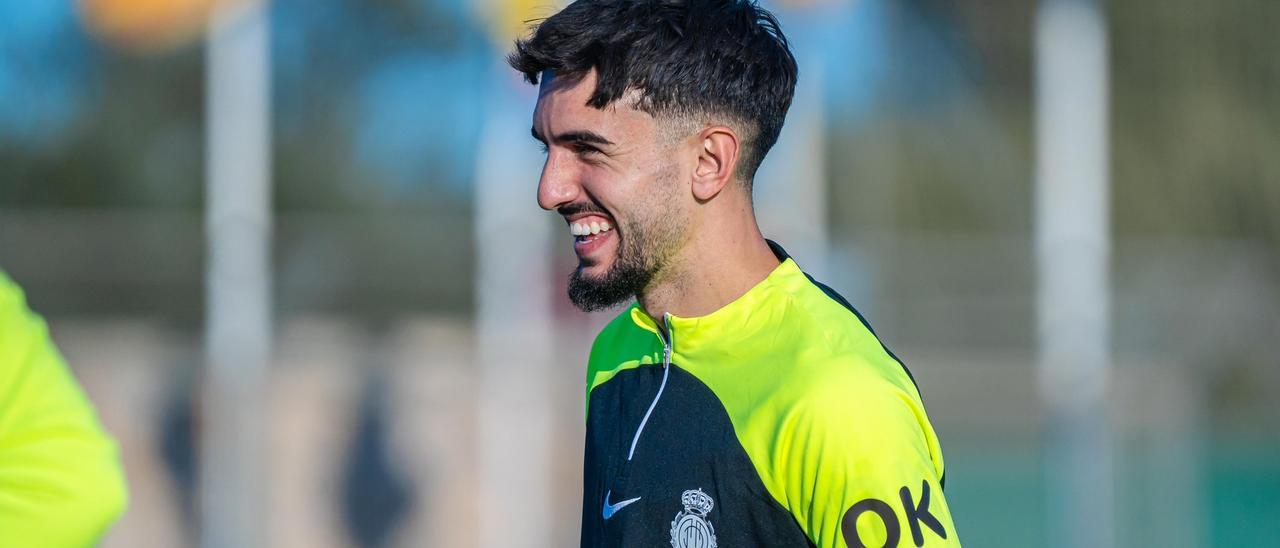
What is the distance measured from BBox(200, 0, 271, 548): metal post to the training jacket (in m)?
4.07

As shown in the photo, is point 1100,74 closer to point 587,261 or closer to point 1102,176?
point 1102,176

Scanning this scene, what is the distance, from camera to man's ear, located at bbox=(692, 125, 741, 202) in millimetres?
1938

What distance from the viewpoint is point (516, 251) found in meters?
5.98

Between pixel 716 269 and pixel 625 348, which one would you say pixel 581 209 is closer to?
pixel 716 269

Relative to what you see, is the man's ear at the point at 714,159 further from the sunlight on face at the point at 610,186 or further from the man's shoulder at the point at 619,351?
the man's shoulder at the point at 619,351

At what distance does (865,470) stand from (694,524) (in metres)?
0.32

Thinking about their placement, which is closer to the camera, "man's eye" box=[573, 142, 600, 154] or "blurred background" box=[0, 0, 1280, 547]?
"man's eye" box=[573, 142, 600, 154]

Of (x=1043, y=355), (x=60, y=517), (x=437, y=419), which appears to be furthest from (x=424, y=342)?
(x=60, y=517)

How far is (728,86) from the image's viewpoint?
194 centimetres

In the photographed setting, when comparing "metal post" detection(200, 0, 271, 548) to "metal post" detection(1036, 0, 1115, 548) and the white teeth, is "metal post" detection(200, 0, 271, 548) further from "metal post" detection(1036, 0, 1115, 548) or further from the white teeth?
the white teeth

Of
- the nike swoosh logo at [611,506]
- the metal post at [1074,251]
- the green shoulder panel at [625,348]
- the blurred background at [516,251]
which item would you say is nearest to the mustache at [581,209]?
the green shoulder panel at [625,348]

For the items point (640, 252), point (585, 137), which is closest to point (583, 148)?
point (585, 137)

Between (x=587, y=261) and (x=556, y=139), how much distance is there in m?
0.19

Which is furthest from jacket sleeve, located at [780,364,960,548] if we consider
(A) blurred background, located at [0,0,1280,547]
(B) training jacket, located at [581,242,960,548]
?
(A) blurred background, located at [0,0,1280,547]
